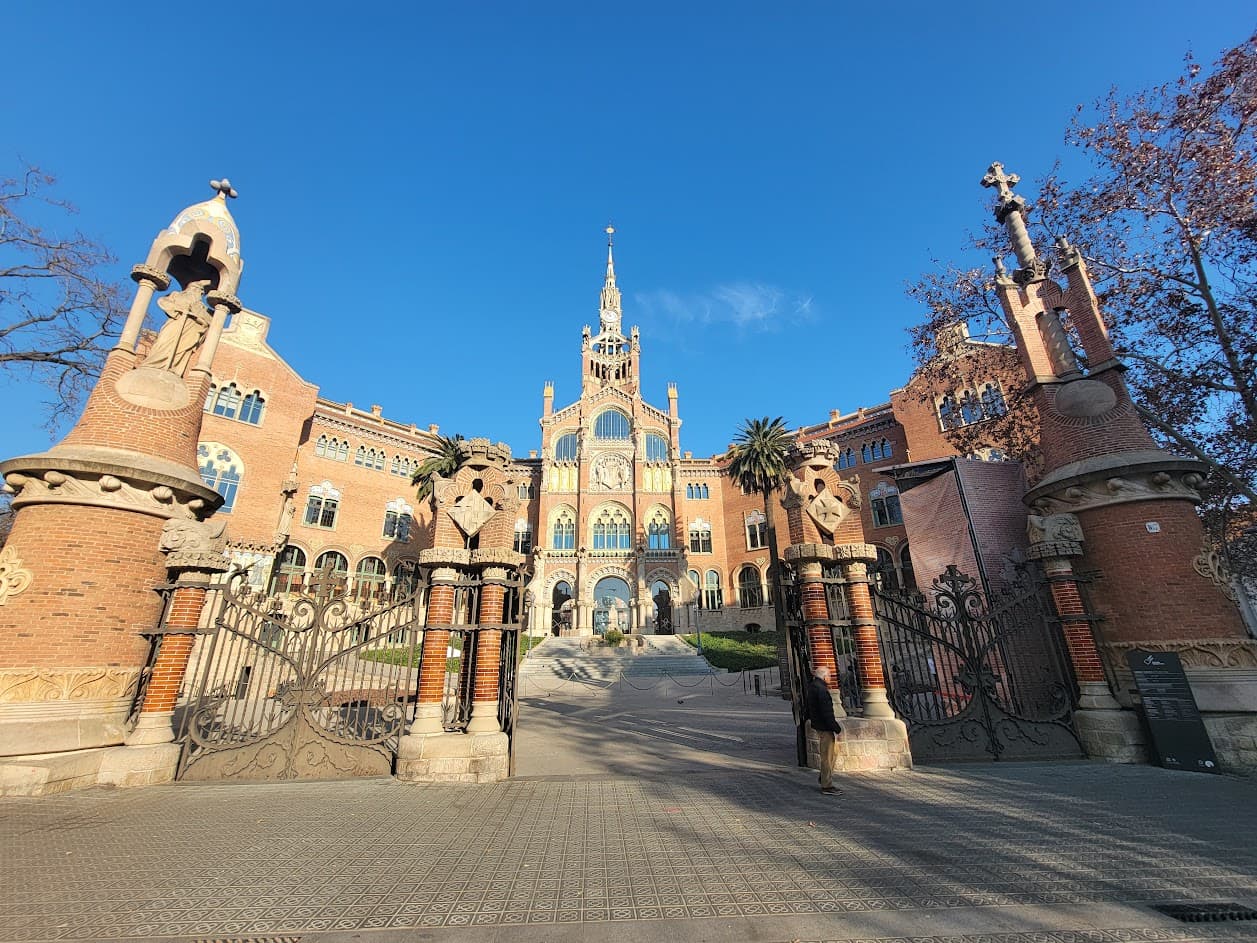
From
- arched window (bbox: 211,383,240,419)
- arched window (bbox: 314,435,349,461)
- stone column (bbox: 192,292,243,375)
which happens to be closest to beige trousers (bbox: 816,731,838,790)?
stone column (bbox: 192,292,243,375)

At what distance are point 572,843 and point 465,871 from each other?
1005mm

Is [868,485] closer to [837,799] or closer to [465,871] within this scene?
[837,799]

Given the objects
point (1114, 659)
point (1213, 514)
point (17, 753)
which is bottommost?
point (17, 753)

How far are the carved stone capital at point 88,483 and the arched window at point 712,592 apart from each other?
117ft

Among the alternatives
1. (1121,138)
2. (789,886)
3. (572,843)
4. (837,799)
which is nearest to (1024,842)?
(837,799)

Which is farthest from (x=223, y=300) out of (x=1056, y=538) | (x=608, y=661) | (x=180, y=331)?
(x=608, y=661)

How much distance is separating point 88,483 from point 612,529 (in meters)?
34.2

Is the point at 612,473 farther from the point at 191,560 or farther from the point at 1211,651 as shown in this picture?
the point at 1211,651

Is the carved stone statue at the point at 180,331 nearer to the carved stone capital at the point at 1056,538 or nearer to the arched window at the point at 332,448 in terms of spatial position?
the carved stone capital at the point at 1056,538

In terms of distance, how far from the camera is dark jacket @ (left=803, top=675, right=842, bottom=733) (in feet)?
20.4

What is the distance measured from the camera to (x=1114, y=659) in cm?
781

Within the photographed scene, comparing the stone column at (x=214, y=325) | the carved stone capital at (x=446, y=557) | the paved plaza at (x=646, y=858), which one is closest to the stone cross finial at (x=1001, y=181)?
the paved plaza at (x=646, y=858)

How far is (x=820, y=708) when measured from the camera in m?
6.39

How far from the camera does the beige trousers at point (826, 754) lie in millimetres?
5949
